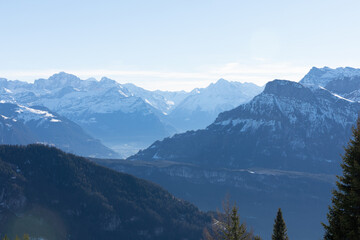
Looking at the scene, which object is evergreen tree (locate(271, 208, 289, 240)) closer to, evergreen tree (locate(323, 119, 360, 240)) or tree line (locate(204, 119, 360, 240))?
tree line (locate(204, 119, 360, 240))

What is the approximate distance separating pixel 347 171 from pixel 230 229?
62.3ft

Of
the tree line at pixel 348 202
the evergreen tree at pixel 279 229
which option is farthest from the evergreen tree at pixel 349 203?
the evergreen tree at pixel 279 229

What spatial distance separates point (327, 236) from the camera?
5416cm

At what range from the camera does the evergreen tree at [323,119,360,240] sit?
4994 cm

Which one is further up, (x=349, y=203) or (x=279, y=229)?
(x=349, y=203)

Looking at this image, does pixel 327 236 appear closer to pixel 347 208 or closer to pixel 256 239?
pixel 347 208

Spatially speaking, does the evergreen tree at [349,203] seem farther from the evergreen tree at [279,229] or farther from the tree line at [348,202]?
the evergreen tree at [279,229]

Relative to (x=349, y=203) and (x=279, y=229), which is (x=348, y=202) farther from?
(x=279, y=229)

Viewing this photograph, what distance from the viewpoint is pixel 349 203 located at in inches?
1997

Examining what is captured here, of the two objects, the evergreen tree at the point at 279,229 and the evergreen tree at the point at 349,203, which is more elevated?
the evergreen tree at the point at 349,203

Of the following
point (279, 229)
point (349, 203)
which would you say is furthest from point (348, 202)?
point (279, 229)

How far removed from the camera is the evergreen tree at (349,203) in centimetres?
4994

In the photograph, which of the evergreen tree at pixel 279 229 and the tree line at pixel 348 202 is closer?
the tree line at pixel 348 202

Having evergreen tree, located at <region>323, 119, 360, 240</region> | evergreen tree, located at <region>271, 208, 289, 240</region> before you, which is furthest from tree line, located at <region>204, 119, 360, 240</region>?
evergreen tree, located at <region>271, 208, 289, 240</region>
